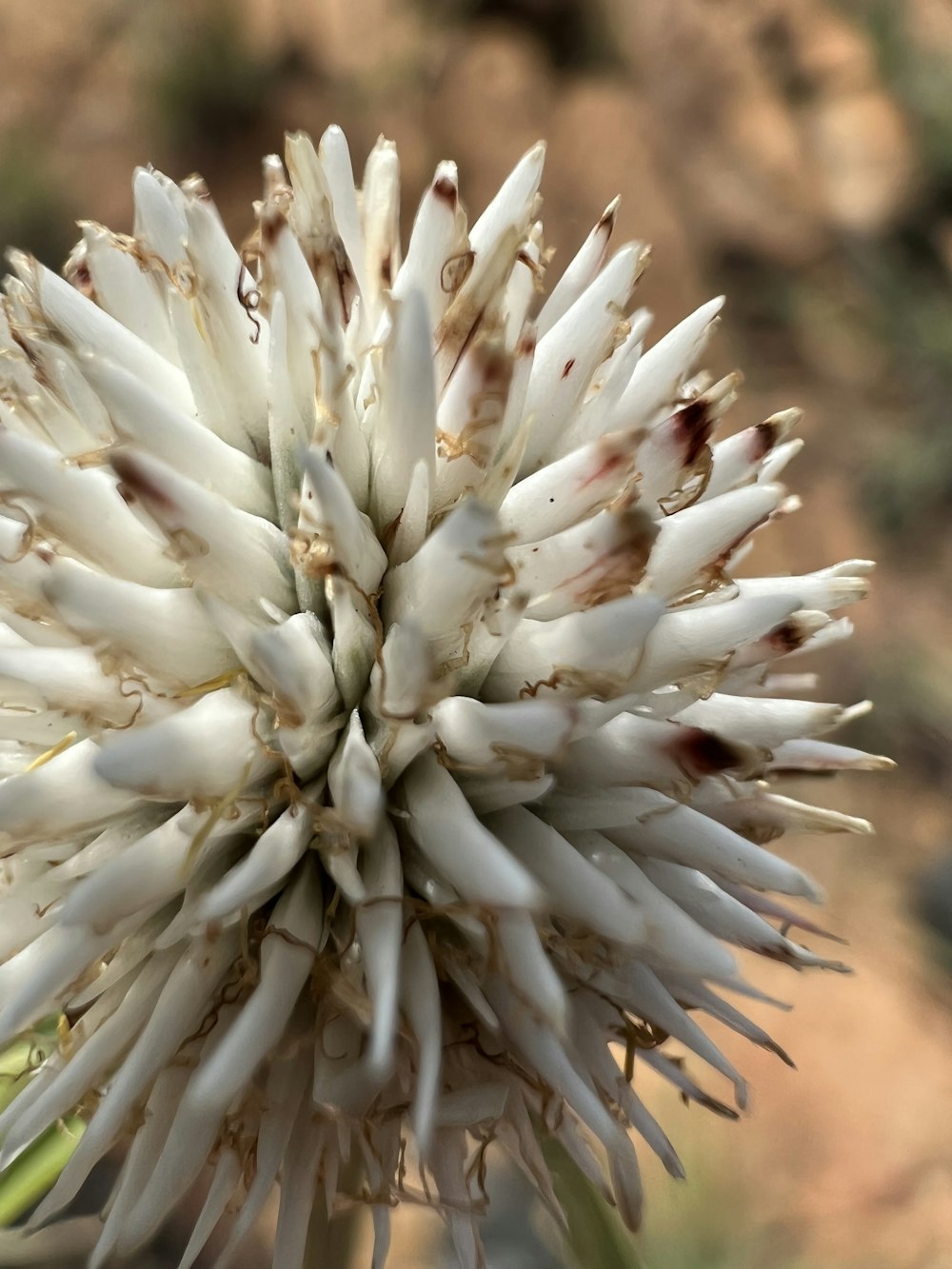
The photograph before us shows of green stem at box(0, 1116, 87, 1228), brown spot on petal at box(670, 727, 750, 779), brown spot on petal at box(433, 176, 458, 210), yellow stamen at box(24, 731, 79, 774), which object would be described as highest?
brown spot on petal at box(433, 176, 458, 210)

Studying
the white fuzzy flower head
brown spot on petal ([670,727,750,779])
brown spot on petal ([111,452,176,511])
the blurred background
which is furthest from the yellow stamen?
the blurred background

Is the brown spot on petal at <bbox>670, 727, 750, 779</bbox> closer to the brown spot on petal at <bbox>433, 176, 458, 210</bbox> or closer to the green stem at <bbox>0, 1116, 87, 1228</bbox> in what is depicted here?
the brown spot on petal at <bbox>433, 176, 458, 210</bbox>

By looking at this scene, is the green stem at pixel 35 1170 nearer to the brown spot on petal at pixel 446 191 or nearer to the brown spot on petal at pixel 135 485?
the brown spot on petal at pixel 135 485

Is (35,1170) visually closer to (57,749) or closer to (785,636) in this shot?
(57,749)

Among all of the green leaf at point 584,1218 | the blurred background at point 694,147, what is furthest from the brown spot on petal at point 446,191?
the blurred background at point 694,147

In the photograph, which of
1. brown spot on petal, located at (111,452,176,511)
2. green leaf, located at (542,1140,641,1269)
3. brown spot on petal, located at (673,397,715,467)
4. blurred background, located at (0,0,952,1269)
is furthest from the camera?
blurred background, located at (0,0,952,1269)

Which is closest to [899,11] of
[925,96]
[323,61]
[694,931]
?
[925,96]

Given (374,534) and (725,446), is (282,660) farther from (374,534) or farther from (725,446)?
(725,446)

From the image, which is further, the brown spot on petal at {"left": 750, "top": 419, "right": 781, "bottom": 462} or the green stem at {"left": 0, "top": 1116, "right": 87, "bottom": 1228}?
the green stem at {"left": 0, "top": 1116, "right": 87, "bottom": 1228}
